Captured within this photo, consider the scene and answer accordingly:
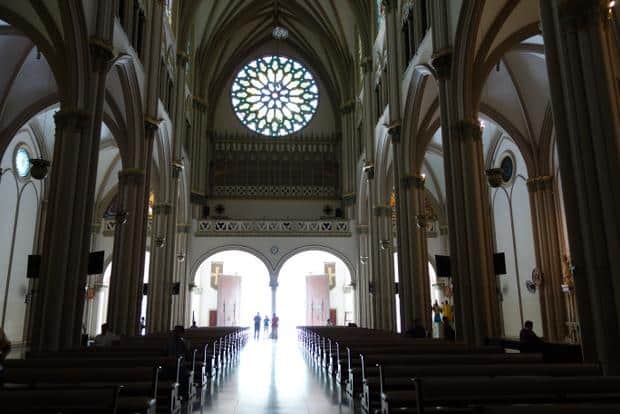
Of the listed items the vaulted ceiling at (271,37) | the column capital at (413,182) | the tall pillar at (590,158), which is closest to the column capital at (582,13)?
the tall pillar at (590,158)

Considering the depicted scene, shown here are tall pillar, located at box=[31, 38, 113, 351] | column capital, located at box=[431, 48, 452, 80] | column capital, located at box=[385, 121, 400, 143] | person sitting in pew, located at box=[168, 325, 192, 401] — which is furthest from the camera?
column capital, located at box=[385, 121, 400, 143]

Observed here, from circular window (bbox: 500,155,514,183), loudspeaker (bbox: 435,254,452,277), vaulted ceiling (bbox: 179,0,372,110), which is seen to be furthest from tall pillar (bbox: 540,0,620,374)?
vaulted ceiling (bbox: 179,0,372,110)

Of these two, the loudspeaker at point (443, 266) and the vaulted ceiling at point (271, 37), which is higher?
the vaulted ceiling at point (271, 37)

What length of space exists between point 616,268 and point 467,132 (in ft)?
21.1

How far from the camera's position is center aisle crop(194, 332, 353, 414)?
7.51 meters

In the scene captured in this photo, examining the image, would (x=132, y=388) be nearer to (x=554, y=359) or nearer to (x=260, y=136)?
(x=554, y=359)

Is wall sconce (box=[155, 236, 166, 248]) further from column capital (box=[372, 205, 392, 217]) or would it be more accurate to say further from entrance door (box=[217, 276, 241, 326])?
entrance door (box=[217, 276, 241, 326])

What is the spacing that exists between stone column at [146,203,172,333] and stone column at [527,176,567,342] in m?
Answer: 14.4

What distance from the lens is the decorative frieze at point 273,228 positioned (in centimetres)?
3038

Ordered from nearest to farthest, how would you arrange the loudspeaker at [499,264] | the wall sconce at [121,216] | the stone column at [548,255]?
the loudspeaker at [499,264] < the wall sconce at [121,216] < the stone column at [548,255]

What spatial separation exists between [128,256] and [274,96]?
21929mm

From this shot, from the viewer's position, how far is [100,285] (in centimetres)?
3014

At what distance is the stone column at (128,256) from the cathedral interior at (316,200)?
0.22ft

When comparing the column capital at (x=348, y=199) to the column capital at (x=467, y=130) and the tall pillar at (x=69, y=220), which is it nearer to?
the column capital at (x=467, y=130)
